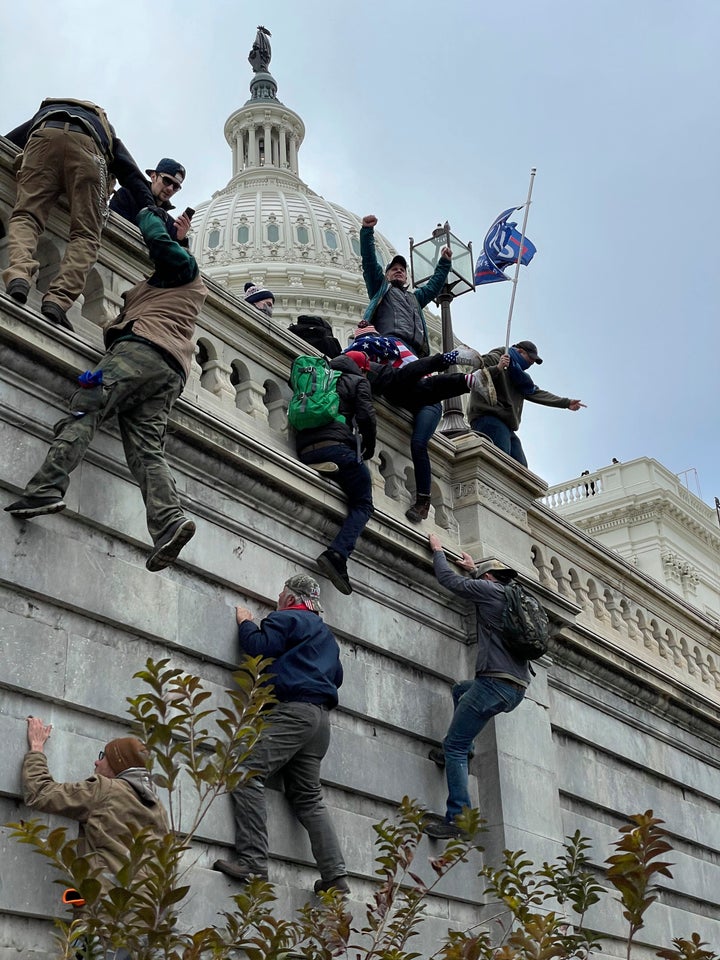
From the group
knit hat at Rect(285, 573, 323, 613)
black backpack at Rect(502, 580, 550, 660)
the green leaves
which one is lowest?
the green leaves

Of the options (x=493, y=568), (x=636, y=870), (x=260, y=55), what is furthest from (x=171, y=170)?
(x=260, y=55)

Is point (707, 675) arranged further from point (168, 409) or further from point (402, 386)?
point (168, 409)

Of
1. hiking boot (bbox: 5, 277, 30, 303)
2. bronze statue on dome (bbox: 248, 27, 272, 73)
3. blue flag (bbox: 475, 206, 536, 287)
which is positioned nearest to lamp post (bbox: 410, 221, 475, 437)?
blue flag (bbox: 475, 206, 536, 287)

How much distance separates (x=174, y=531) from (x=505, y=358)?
21.1ft

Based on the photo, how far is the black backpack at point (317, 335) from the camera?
1402 cm

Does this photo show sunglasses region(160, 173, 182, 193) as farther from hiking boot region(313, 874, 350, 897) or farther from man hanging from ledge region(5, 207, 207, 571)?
hiking boot region(313, 874, 350, 897)

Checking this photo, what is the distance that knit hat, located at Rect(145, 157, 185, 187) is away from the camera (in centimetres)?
1152

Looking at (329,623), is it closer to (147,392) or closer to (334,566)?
(334,566)

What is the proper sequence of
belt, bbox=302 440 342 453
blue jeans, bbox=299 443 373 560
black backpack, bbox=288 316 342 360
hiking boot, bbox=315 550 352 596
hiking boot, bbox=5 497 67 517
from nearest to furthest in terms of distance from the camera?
hiking boot, bbox=5 497 67 517, hiking boot, bbox=315 550 352 596, blue jeans, bbox=299 443 373 560, belt, bbox=302 440 342 453, black backpack, bbox=288 316 342 360

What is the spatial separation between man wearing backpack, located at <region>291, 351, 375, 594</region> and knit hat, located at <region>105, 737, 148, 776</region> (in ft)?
10.9

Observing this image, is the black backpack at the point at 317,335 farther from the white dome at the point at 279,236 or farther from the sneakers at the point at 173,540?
the white dome at the point at 279,236

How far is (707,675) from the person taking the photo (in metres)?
18.6

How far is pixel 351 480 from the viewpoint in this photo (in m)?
12.0

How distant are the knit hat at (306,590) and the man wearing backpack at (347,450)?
817 mm
